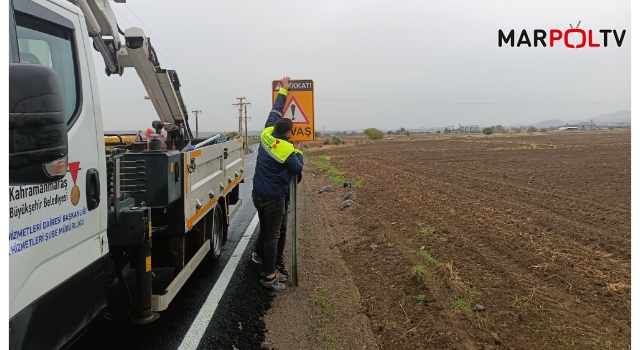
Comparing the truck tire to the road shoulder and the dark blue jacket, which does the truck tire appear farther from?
the road shoulder

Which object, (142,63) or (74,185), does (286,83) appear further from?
(74,185)

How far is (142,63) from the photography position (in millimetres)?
6355

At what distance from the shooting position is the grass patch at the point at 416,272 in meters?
5.35

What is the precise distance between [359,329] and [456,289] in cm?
146

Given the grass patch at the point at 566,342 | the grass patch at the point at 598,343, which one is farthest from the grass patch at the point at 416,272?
the grass patch at the point at 598,343

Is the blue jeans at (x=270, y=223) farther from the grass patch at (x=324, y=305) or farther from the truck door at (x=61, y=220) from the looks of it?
the truck door at (x=61, y=220)

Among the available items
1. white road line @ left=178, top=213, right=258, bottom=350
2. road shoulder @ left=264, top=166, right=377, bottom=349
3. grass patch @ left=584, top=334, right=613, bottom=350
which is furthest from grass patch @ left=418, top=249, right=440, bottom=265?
white road line @ left=178, top=213, right=258, bottom=350

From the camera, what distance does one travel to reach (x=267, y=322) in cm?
438

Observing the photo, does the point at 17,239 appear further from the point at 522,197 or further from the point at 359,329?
the point at 522,197

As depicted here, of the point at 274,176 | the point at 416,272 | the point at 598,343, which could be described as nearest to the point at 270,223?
the point at 274,176

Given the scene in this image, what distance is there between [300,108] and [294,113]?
0.32 feet

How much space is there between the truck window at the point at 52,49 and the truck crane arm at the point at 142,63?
6.67ft

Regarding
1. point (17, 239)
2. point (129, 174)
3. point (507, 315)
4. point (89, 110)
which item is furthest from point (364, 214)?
point (17, 239)

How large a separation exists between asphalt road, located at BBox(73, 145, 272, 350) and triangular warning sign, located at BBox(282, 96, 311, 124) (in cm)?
210
